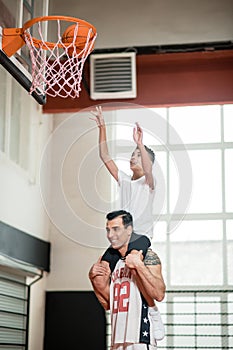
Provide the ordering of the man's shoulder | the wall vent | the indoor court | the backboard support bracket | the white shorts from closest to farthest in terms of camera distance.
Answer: the backboard support bracket
the white shorts
the man's shoulder
the indoor court
the wall vent

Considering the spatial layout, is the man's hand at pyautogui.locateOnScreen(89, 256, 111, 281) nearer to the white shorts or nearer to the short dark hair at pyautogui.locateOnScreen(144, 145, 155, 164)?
the white shorts

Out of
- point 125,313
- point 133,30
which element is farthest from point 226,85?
point 125,313

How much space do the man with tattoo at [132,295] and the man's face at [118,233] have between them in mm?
16

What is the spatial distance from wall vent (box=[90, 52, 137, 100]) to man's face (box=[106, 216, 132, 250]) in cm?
159

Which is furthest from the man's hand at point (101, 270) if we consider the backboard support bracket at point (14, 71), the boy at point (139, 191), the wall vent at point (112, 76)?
the wall vent at point (112, 76)

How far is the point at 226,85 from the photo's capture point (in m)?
6.63

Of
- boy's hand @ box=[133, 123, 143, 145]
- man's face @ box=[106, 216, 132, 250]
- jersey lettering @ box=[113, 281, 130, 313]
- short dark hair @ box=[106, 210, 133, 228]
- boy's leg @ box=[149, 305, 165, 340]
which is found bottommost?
boy's leg @ box=[149, 305, 165, 340]

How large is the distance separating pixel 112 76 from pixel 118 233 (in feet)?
6.10

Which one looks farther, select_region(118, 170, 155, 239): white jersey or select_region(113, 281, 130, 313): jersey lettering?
select_region(118, 170, 155, 239): white jersey

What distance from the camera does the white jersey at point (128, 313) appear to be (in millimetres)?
5285

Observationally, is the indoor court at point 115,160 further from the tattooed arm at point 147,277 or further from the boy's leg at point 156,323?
the boy's leg at point 156,323

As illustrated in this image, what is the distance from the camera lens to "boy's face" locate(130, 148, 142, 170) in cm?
564

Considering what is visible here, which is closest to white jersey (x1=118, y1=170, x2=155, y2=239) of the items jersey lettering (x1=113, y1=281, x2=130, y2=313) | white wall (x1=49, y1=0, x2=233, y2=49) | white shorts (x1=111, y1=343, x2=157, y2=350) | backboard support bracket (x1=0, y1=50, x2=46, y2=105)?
jersey lettering (x1=113, y1=281, x2=130, y2=313)

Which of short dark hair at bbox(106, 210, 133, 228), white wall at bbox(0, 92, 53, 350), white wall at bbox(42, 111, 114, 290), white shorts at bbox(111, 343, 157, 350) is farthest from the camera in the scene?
white wall at bbox(42, 111, 114, 290)
